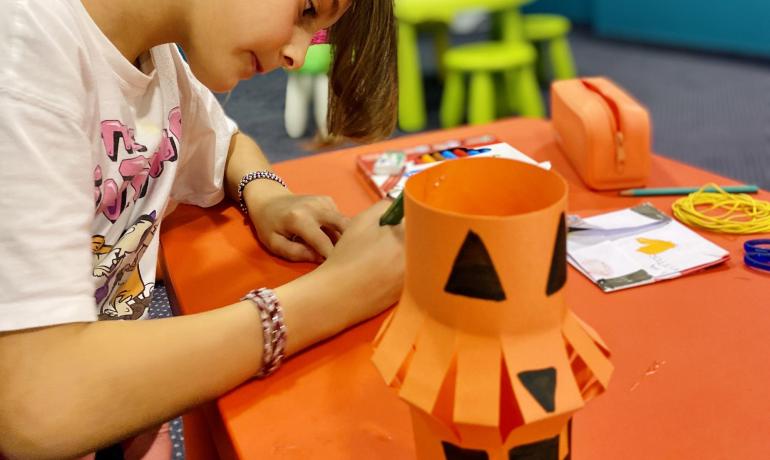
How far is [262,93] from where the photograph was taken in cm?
180

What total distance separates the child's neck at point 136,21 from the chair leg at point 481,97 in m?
1.81

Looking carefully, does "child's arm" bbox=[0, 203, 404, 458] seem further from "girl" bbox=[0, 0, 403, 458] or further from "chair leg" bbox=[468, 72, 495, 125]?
"chair leg" bbox=[468, 72, 495, 125]

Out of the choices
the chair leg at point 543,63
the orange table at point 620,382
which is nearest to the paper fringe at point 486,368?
the orange table at point 620,382

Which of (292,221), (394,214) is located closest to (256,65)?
(292,221)

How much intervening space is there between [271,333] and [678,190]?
450 mm

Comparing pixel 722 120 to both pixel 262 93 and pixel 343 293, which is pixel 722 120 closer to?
pixel 262 93

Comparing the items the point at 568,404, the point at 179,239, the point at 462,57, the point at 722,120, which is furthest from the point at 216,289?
the point at 722,120

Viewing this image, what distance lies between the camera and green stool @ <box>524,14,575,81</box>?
2719 mm

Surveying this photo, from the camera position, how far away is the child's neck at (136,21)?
0.59 meters

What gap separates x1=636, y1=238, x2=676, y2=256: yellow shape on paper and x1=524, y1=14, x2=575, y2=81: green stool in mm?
2218

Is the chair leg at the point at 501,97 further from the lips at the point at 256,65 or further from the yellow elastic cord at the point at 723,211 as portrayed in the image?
the lips at the point at 256,65

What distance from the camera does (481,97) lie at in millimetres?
2371

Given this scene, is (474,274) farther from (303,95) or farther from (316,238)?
(303,95)

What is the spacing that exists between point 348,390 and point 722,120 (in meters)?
2.34
